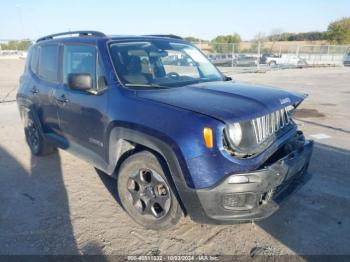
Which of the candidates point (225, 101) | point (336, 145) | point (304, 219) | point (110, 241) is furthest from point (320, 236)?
point (336, 145)

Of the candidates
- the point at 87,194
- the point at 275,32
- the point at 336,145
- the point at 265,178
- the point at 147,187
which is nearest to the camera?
the point at 265,178

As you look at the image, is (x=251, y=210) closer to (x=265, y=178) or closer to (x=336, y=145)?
(x=265, y=178)

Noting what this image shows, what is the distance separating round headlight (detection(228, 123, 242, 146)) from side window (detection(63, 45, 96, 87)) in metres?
1.80

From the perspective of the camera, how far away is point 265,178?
2689 millimetres

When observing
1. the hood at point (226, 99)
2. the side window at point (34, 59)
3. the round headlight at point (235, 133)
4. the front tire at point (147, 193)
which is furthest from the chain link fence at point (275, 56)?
the round headlight at point (235, 133)

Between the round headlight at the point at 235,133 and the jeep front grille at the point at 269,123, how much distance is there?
0.18m

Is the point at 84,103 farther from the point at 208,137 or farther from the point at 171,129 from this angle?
the point at 208,137

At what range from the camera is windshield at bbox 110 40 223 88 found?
138 inches

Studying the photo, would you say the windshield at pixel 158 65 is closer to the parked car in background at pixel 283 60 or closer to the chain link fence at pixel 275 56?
the chain link fence at pixel 275 56

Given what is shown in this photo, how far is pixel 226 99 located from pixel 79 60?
6.88ft

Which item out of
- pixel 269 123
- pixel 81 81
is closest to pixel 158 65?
pixel 81 81

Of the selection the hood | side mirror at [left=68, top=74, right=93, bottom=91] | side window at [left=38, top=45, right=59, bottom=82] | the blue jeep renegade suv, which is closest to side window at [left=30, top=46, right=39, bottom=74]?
side window at [left=38, top=45, right=59, bottom=82]

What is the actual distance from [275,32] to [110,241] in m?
80.1

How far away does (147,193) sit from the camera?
3209 mm
